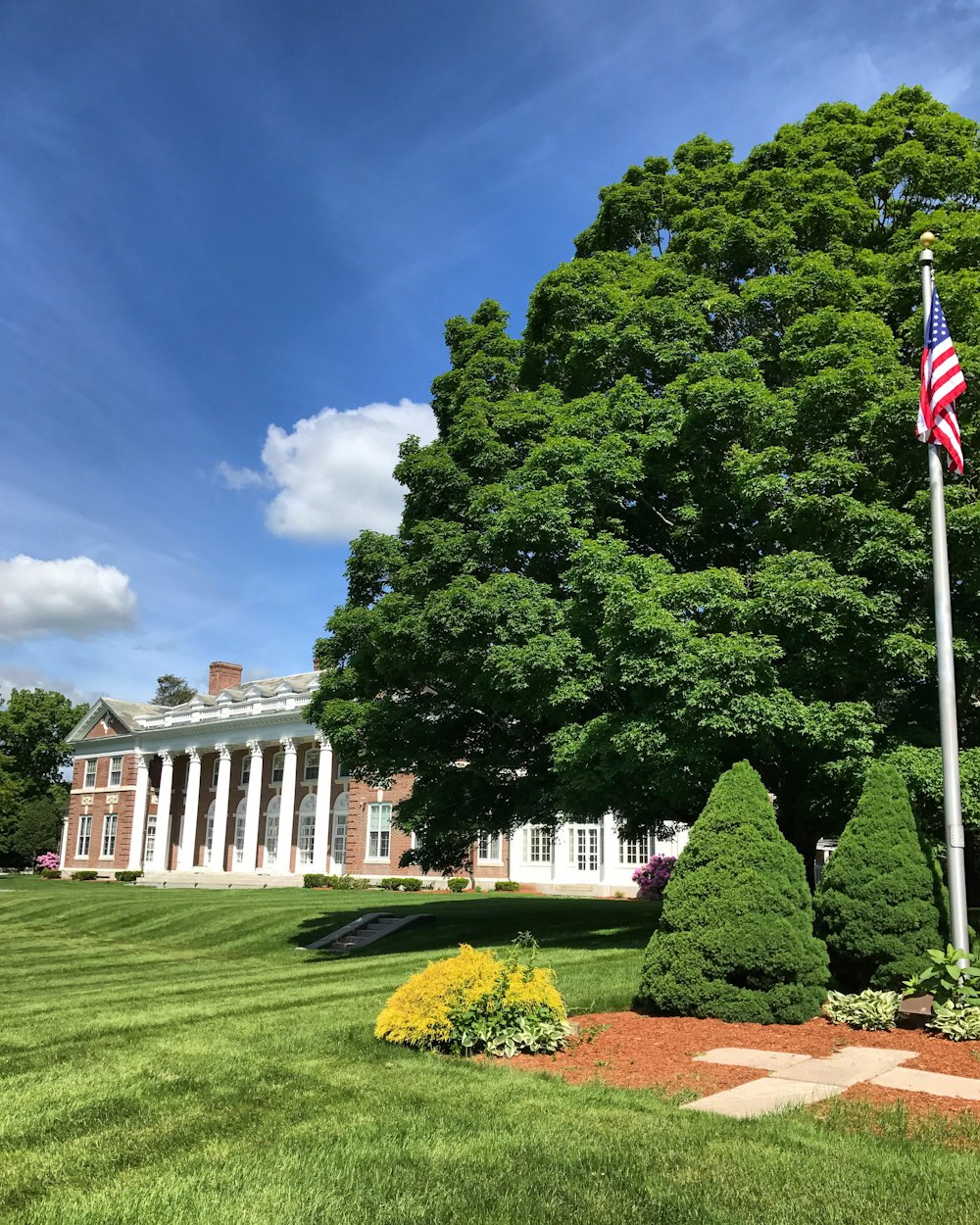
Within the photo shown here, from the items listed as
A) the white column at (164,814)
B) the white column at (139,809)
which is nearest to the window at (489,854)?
the white column at (164,814)

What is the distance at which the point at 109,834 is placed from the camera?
61.6 m

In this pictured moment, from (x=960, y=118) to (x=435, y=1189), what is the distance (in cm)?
1951

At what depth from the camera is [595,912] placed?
24.0 meters

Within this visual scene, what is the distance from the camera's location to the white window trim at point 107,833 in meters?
60.8

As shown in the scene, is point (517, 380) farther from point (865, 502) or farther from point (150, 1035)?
point (150, 1035)

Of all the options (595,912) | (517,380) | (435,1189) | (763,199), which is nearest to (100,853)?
(595,912)

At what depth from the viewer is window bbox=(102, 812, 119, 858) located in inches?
2403

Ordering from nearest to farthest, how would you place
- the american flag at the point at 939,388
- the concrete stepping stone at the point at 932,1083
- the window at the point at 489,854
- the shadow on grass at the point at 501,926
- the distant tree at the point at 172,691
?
the concrete stepping stone at the point at 932,1083, the american flag at the point at 939,388, the shadow on grass at the point at 501,926, the window at the point at 489,854, the distant tree at the point at 172,691

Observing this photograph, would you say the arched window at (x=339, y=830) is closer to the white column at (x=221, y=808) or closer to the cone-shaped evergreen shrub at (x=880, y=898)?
the white column at (x=221, y=808)

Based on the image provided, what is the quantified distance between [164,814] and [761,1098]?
5803 cm

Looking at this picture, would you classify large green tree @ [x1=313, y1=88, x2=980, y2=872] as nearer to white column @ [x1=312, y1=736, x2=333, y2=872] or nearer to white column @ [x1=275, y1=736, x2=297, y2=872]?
white column @ [x1=312, y1=736, x2=333, y2=872]

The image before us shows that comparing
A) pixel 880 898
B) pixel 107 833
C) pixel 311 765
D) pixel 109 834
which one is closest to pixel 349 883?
pixel 311 765

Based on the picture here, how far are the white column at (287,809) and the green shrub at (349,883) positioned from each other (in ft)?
22.6

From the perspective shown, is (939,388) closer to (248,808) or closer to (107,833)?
(248,808)
